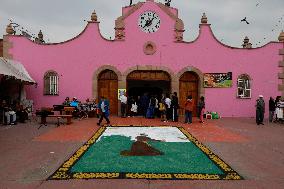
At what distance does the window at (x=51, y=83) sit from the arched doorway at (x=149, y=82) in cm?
444

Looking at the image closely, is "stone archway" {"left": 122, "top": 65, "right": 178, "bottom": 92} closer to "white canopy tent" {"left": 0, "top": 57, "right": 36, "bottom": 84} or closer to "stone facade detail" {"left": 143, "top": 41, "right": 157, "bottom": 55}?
"stone facade detail" {"left": 143, "top": 41, "right": 157, "bottom": 55}

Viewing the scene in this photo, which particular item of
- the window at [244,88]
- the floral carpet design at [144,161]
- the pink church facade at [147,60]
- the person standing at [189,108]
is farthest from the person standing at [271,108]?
the floral carpet design at [144,161]

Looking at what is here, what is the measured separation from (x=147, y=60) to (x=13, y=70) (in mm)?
7833

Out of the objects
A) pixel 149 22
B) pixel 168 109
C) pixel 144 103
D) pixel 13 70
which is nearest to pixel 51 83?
pixel 13 70

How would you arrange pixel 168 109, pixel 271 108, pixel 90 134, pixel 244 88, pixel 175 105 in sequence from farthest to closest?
1. pixel 244 88
2. pixel 271 108
3. pixel 168 109
4. pixel 175 105
5. pixel 90 134

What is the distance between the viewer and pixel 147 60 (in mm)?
20719

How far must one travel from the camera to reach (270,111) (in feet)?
63.8

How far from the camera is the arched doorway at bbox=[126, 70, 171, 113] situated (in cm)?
2100

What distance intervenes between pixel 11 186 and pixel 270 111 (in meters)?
16.6

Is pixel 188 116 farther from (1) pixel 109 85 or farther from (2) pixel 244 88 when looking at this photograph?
(1) pixel 109 85

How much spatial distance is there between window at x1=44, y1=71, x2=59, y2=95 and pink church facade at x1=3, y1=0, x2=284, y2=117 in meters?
0.19

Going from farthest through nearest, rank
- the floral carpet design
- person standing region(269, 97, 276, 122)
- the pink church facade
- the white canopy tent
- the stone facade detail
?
the stone facade detail < the pink church facade < person standing region(269, 97, 276, 122) < the white canopy tent < the floral carpet design

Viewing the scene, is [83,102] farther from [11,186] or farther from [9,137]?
[11,186]

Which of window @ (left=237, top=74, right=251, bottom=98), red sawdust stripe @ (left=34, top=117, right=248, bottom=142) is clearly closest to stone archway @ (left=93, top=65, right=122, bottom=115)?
red sawdust stripe @ (left=34, top=117, right=248, bottom=142)
